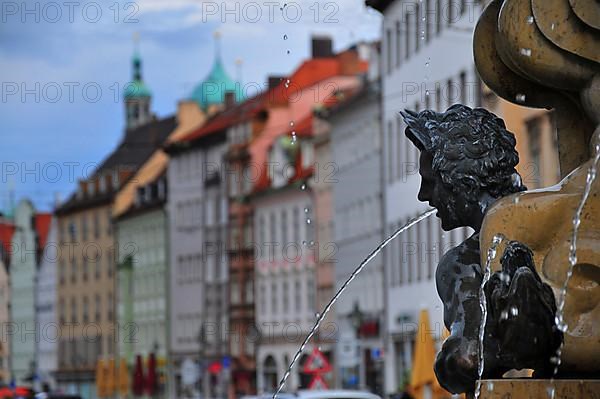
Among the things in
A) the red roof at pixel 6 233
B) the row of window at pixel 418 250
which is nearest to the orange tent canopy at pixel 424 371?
the row of window at pixel 418 250

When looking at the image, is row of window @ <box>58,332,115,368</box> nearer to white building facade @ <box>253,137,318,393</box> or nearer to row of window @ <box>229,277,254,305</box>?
row of window @ <box>229,277,254,305</box>

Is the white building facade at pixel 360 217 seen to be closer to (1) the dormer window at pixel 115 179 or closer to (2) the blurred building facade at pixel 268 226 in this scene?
(2) the blurred building facade at pixel 268 226

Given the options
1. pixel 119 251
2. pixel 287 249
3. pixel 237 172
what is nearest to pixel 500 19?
pixel 287 249

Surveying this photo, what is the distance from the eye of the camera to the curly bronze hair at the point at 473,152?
5.55 meters

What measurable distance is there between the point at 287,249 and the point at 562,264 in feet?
265

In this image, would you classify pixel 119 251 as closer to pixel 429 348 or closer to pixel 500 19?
pixel 429 348

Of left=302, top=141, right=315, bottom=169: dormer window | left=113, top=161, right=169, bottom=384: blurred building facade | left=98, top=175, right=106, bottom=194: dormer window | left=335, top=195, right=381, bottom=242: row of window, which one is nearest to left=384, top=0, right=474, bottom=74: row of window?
left=335, top=195, right=381, bottom=242: row of window

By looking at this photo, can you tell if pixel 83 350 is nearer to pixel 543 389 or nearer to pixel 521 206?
pixel 521 206

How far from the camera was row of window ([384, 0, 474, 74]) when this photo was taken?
144 feet

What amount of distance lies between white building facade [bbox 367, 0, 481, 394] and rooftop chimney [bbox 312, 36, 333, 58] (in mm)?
30997

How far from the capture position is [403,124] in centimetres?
4922

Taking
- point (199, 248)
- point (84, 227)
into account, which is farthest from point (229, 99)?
point (84, 227)

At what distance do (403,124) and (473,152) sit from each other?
43760mm

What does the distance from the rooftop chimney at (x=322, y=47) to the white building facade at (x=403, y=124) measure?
Result: 102 ft
